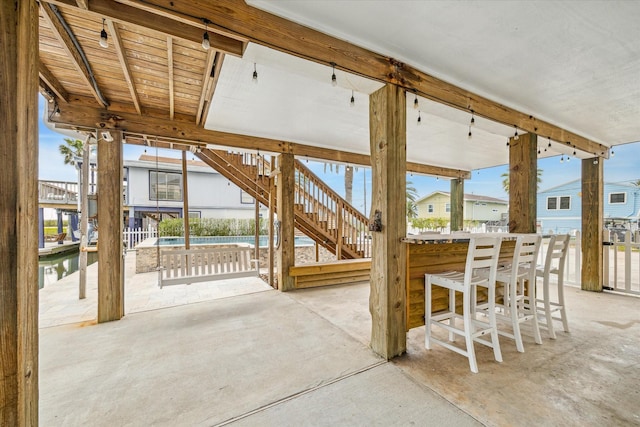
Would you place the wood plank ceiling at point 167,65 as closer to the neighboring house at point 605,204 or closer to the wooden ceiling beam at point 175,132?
the wooden ceiling beam at point 175,132

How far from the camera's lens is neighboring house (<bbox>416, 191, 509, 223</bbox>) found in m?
17.9

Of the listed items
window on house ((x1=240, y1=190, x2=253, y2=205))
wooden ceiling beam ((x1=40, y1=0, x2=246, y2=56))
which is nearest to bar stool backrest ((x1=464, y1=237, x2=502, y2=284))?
wooden ceiling beam ((x1=40, y1=0, x2=246, y2=56))

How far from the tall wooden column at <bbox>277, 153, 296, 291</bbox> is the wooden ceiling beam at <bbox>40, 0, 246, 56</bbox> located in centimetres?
275

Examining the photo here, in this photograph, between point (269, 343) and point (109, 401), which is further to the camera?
point (269, 343)

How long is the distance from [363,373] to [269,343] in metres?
1.05

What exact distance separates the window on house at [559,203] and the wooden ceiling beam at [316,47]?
13105 millimetres

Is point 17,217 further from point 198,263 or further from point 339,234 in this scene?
point 339,234

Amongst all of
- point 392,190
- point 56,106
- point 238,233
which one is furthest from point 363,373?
point 238,233

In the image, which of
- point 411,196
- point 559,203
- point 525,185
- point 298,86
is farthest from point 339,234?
point 411,196

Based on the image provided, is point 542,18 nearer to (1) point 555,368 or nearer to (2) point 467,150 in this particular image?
(1) point 555,368

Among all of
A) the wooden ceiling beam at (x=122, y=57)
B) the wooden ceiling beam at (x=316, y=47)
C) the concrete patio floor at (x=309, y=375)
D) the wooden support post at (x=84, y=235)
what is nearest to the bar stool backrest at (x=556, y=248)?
the concrete patio floor at (x=309, y=375)

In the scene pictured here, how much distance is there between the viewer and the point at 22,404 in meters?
1.16

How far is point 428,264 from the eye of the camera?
2.81 m

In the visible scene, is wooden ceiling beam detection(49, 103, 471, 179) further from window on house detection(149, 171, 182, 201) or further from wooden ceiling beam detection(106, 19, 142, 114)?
window on house detection(149, 171, 182, 201)
